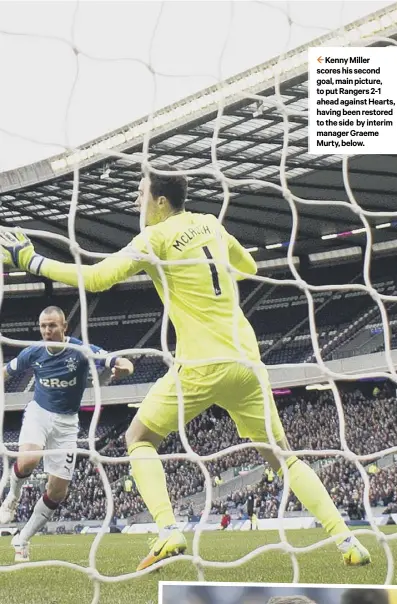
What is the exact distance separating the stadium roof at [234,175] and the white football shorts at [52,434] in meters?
6.49

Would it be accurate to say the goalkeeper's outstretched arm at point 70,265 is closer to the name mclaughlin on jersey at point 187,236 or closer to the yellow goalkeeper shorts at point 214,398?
the name mclaughlin on jersey at point 187,236

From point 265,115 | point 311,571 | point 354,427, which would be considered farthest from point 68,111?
point 354,427

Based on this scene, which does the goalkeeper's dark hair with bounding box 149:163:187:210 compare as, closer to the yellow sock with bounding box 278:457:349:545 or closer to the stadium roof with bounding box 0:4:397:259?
the yellow sock with bounding box 278:457:349:545

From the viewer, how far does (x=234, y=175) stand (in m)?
15.6

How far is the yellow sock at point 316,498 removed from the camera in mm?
2840

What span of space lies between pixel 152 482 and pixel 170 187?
42.7 inches

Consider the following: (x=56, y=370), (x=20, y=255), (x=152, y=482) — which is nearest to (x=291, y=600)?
(x=152, y=482)

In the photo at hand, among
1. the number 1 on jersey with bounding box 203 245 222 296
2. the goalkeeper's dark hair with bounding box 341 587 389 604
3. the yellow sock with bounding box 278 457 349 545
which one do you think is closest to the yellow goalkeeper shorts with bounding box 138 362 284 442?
the yellow sock with bounding box 278 457 349 545

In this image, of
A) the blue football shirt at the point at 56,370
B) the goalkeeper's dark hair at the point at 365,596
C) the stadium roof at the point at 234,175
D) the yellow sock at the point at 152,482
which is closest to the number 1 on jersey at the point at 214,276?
the yellow sock at the point at 152,482

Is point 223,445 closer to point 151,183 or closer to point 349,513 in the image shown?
point 349,513

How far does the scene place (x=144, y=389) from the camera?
19844 millimetres

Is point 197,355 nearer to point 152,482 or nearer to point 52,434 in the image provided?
point 152,482

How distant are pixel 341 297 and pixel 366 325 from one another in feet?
4.48

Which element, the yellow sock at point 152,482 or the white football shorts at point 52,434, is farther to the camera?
the white football shorts at point 52,434
